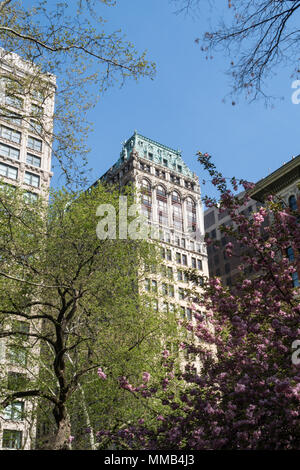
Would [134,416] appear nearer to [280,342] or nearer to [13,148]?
[280,342]

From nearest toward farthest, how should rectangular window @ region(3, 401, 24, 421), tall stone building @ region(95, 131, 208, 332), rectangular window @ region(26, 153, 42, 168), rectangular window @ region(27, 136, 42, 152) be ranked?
rectangular window @ region(3, 401, 24, 421) < rectangular window @ region(26, 153, 42, 168) < rectangular window @ region(27, 136, 42, 152) < tall stone building @ region(95, 131, 208, 332)

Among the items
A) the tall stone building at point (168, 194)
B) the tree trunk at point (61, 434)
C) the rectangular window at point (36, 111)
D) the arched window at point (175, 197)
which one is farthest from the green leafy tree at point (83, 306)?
the arched window at point (175, 197)

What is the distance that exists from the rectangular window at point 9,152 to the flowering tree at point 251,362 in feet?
145

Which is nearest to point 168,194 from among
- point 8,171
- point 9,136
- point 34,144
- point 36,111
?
point 34,144

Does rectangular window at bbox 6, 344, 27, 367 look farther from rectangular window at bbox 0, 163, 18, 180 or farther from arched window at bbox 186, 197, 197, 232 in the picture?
arched window at bbox 186, 197, 197, 232

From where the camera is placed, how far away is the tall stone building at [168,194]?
77125 mm

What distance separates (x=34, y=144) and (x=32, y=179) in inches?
216

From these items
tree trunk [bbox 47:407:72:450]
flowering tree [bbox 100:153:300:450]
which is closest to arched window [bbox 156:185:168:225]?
tree trunk [bbox 47:407:72:450]

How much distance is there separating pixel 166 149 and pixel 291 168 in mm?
51379

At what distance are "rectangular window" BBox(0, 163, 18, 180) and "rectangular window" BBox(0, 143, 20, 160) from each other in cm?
138

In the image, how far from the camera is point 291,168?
4044 cm

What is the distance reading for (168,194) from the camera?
8175 cm

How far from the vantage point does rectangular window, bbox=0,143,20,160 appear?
5155 cm
